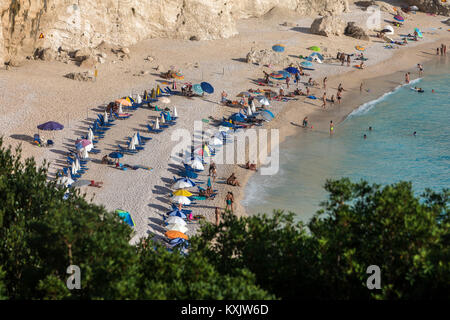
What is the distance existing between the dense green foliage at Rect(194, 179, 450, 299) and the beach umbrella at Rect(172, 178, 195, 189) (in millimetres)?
12371

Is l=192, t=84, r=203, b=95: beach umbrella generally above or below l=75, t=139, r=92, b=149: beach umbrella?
above

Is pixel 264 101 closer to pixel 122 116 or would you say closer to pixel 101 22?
pixel 122 116

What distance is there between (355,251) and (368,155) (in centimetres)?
2375

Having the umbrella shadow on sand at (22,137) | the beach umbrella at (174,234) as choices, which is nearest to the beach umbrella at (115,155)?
the umbrella shadow on sand at (22,137)

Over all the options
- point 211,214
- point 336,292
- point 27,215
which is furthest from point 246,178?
point 336,292

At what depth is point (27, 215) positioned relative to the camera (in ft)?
68.8

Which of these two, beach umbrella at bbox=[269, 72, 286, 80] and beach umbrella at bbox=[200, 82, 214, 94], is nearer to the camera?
beach umbrella at bbox=[200, 82, 214, 94]

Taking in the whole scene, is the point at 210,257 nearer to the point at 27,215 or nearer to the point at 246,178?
the point at 27,215

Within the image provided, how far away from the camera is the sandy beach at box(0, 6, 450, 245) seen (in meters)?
31.2

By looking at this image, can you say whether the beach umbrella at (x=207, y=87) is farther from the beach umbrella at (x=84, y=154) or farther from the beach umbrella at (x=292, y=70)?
the beach umbrella at (x=84, y=154)

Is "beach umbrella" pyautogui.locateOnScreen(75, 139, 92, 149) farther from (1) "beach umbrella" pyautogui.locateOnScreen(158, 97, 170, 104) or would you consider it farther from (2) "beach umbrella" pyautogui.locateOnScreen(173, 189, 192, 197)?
(1) "beach umbrella" pyautogui.locateOnScreen(158, 97, 170, 104)

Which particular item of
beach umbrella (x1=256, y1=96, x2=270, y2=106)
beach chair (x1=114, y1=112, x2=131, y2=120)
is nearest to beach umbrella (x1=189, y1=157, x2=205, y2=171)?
beach chair (x1=114, y1=112, x2=131, y2=120)

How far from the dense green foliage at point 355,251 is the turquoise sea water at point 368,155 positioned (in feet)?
41.0
